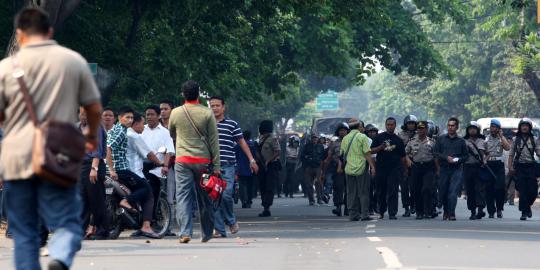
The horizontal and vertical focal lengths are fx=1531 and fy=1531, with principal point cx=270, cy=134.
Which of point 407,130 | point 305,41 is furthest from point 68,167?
point 305,41

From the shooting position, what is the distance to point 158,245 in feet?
54.0

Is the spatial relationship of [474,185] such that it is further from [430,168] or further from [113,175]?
[113,175]

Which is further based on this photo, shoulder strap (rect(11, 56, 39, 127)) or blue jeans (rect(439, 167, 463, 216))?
blue jeans (rect(439, 167, 463, 216))

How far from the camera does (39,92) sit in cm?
816

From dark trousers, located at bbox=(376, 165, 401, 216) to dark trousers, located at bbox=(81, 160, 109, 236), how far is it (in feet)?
28.4

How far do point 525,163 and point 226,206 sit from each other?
8.54 meters

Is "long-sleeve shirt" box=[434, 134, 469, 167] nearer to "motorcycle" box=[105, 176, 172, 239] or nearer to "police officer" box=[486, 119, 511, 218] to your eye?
"police officer" box=[486, 119, 511, 218]

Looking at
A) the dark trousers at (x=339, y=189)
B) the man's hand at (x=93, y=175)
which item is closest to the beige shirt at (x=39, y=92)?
the man's hand at (x=93, y=175)

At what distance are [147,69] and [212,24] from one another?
96.9 inches

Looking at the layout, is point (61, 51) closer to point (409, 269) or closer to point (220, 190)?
point (409, 269)

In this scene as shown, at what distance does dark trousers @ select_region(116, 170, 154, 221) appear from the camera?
18.0 metres

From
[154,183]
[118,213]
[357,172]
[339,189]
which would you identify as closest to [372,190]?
[339,189]

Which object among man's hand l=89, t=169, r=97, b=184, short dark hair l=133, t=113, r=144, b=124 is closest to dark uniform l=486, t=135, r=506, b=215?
short dark hair l=133, t=113, r=144, b=124

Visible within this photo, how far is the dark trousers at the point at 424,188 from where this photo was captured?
25.5m
